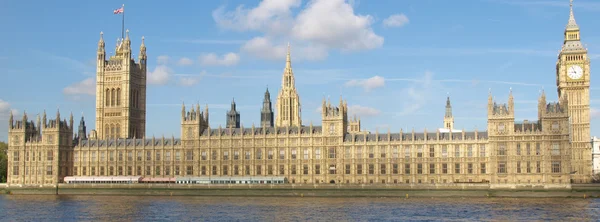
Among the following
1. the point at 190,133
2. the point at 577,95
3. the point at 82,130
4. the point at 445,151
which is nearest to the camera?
the point at 445,151

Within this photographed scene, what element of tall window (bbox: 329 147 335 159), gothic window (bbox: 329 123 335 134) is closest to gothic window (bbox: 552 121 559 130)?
gothic window (bbox: 329 123 335 134)

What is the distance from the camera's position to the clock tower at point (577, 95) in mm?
164250

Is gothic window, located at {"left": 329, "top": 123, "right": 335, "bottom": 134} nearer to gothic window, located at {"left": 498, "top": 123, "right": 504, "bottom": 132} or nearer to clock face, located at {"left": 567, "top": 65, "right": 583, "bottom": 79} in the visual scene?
gothic window, located at {"left": 498, "top": 123, "right": 504, "bottom": 132}

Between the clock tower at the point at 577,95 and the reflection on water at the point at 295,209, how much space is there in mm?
38061

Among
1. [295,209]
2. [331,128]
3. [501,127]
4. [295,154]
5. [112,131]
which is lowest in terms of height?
[295,209]

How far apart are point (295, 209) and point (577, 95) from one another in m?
80.3

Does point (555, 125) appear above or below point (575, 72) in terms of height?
below

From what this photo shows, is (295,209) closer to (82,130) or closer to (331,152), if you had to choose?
(331,152)

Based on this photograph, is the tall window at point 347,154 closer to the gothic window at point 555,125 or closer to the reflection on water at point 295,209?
the reflection on water at point 295,209

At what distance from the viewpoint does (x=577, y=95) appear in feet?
546

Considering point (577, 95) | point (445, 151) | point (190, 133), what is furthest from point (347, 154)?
point (577, 95)

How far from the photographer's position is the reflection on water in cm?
10100

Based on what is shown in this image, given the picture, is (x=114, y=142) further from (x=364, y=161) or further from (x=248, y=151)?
(x=364, y=161)

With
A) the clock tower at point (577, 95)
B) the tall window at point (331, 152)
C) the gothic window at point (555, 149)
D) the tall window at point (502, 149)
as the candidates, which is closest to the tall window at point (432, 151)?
the tall window at point (502, 149)
